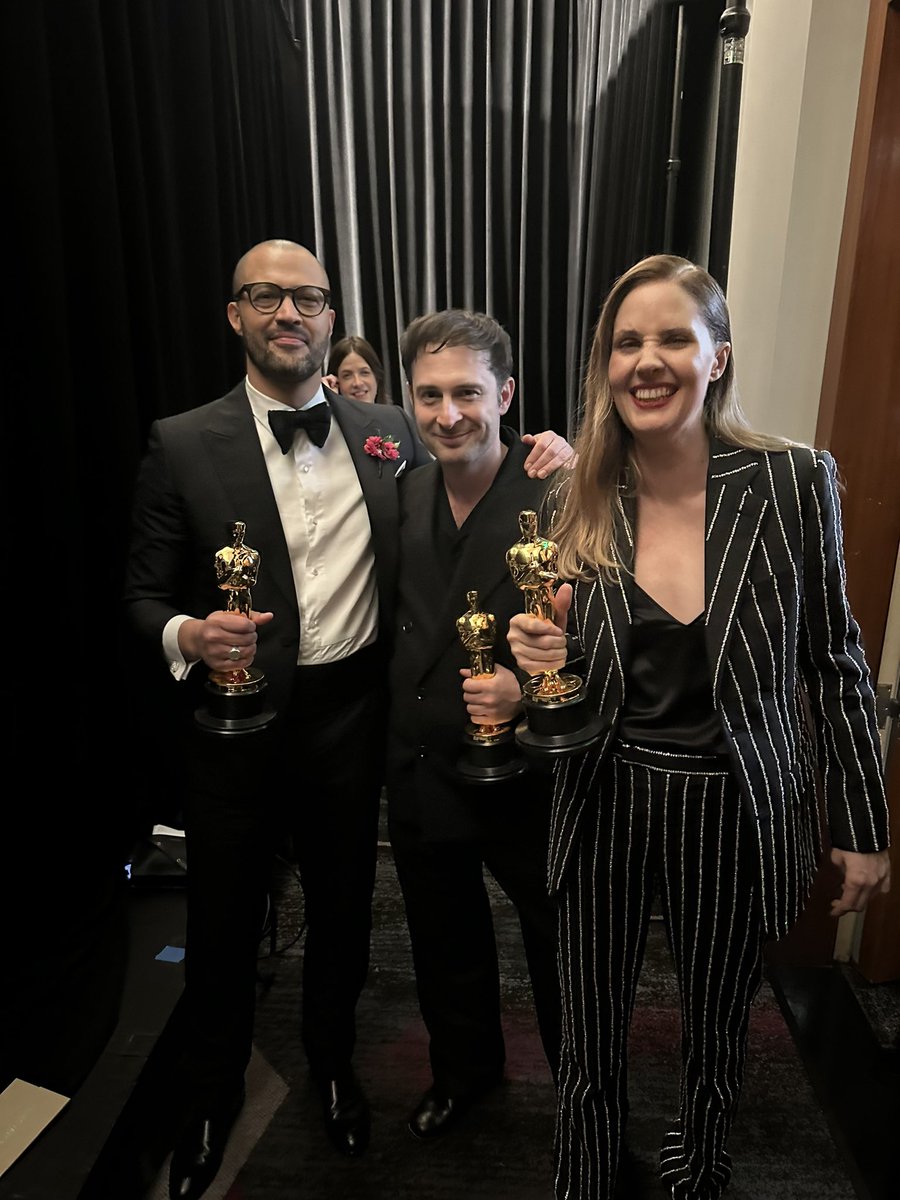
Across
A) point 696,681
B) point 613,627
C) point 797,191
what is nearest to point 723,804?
point 696,681

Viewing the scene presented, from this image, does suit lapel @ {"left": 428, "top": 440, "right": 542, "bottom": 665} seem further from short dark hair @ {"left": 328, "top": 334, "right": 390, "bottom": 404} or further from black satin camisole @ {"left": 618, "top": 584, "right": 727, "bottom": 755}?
short dark hair @ {"left": 328, "top": 334, "right": 390, "bottom": 404}

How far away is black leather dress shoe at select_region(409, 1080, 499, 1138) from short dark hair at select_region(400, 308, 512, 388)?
1.50m

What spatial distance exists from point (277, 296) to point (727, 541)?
0.93 metres

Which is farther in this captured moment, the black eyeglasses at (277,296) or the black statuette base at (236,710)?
the black eyeglasses at (277,296)

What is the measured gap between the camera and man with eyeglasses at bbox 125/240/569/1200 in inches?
57.7

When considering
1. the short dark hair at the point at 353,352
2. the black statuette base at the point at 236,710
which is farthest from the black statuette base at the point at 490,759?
the short dark hair at the point at 353,352

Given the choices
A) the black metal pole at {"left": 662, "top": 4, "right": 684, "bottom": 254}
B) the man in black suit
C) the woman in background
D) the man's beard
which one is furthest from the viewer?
the woman in background

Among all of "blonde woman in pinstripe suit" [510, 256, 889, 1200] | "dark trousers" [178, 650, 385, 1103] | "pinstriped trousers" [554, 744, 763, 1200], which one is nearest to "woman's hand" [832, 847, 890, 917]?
"blonde woman in pinstripe suit" [510, 256, 889, 1200]

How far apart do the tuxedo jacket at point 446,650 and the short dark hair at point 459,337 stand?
0.16 m

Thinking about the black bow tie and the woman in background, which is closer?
the black bow tie

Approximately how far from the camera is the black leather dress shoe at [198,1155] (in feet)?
5.05

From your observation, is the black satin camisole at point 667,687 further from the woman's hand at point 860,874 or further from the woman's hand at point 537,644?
the woman's hand at point 860,874

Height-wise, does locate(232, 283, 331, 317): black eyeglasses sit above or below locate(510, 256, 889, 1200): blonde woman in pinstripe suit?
above

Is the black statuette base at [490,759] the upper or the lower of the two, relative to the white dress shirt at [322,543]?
lower
